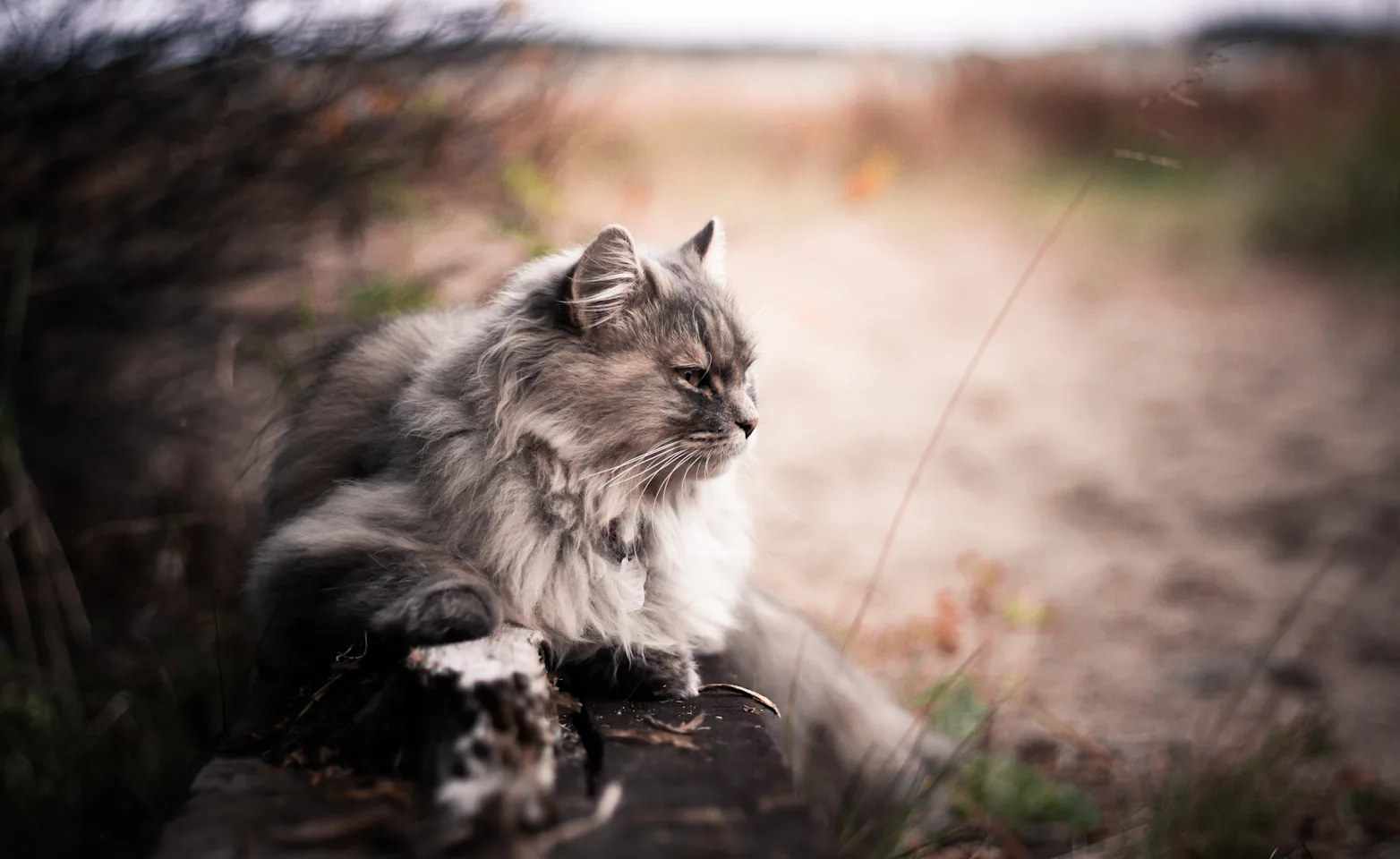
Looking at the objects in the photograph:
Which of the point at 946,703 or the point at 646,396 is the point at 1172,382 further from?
the point at 646,396

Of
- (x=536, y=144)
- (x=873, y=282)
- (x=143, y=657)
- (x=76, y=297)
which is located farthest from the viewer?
(x=873, y=282)

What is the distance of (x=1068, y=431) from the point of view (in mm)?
6266

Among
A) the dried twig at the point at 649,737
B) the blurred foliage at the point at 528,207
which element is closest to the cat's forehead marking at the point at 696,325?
the dried twig at the point at 649,737

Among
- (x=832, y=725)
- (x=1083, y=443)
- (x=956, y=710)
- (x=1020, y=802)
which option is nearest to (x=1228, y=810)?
(x=1020, y=802)

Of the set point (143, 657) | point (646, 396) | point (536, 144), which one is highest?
point (536, 144)

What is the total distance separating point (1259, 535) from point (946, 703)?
2.63 meters

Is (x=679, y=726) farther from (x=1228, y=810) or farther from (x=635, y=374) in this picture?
(x=1228, y=810)

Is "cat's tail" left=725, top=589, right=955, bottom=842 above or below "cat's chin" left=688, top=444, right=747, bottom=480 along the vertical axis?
below

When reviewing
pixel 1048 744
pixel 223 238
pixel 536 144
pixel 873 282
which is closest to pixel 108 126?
pixel 223 238

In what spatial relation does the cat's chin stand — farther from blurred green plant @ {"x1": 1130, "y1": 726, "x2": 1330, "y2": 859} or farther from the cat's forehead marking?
blurred green plant @ {"x1": 1130, "y1": 726, "x2": 1330, "y2": 859}

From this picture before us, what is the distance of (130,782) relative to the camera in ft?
8.09

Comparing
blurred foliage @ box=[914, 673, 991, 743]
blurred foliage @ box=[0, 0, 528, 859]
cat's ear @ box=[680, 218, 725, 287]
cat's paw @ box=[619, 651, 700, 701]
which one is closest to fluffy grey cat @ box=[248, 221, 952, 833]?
cat's paw @ box=[619, 651, 700, 701]

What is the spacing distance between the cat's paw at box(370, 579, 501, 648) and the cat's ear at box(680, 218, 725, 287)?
100cm

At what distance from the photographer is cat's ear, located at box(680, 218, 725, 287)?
230 centimetres
